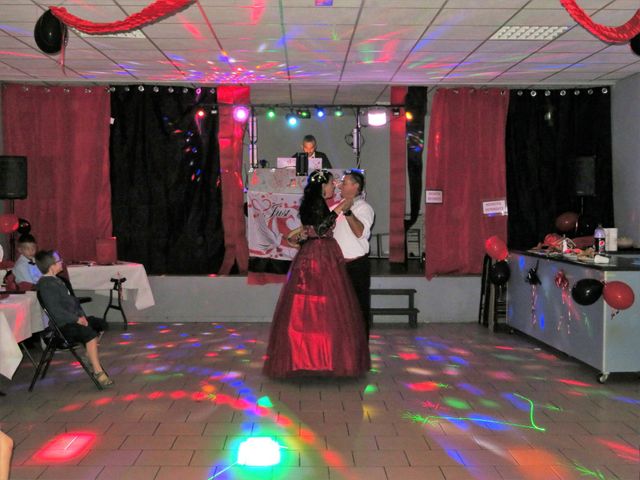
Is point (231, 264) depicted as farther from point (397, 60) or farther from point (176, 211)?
point (397, 60)

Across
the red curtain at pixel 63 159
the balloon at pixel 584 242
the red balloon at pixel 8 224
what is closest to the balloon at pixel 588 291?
the balloon at pixel 584 242

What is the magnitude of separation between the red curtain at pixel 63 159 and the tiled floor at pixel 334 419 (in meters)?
2.42

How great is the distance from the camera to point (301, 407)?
14.4 ft

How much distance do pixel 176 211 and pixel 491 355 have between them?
4.17 m

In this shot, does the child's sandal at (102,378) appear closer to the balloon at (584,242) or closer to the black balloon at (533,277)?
the black balloon at (533,277)

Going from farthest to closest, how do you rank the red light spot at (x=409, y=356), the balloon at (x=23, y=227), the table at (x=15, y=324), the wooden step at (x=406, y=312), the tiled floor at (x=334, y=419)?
the wooden step at (x=406, y=312) → the balloon at (x=23, y=227) → the red light spot at (x=409, y=356) → the table at (x=15, y=324) → the tiled floor at (x=334, y=419)

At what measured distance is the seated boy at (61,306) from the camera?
465 cm

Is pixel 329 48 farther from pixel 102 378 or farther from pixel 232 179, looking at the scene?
pixel 102 378

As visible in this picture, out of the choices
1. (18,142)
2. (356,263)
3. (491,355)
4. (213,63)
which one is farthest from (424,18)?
(18,142)

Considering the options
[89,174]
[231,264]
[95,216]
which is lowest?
[231,264]

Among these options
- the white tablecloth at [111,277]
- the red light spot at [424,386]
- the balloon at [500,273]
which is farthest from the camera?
the white tablecloth at [111,277]

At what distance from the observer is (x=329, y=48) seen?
600cm

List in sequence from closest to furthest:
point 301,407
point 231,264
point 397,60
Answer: point 301,407, point 397,60, point 231,264

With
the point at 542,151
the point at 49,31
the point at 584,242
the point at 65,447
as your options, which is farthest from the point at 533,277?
the point at 49,31
